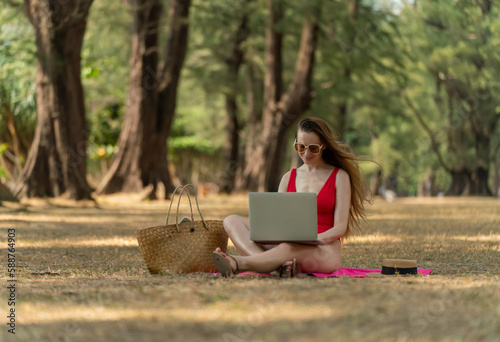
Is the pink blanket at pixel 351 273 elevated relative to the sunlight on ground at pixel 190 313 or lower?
lower

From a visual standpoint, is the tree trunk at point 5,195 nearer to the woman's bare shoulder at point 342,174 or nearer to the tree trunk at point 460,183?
the woman's bare shoulder at point 342,174

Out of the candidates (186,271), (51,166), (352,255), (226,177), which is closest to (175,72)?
(51,166)

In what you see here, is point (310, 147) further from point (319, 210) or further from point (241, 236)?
point (241, 236)

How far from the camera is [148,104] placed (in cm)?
1942

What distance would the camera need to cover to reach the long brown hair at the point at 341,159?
5.60m

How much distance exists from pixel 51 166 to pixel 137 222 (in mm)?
5062

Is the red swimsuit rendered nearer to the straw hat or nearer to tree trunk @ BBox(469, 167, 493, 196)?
the straw hat

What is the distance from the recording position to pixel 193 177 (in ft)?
131

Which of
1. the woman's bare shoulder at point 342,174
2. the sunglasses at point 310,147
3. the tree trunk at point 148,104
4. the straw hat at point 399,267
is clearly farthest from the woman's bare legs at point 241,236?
the tree trunk at point 148,104

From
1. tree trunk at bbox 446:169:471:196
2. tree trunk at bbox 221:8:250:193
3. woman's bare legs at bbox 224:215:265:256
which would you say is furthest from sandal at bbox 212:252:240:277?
tree trunk at bbox 446:169:471:196

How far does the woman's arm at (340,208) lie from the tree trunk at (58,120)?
1087 centimetres

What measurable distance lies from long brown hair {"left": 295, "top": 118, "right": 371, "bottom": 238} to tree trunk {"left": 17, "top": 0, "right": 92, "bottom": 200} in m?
10.7

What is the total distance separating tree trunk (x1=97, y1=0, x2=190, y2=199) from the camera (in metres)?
19.0

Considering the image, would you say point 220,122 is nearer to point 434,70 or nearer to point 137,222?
point 434,70
